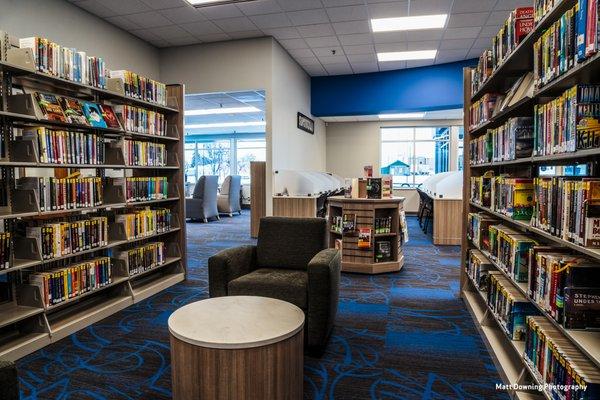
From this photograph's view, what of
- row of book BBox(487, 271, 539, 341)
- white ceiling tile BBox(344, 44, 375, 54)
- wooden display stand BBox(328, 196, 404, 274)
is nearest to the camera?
row of book BBox(487, 271, 539, 341)

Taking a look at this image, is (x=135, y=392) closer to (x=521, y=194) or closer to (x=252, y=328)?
(x=252, y=328)

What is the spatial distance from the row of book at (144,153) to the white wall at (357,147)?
7765 mm

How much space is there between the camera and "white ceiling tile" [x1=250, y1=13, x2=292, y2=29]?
5609mm

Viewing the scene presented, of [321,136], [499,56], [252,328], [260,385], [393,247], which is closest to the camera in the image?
[260,385]

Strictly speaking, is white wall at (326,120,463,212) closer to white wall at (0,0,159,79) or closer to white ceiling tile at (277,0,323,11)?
white wall at (0,0,159,79)

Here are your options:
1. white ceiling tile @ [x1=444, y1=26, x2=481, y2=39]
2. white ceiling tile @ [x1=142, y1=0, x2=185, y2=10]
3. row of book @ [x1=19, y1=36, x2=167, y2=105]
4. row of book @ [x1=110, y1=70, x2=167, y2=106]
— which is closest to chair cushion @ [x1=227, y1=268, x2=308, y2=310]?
row of book @ [x1=19, y1=36, x2=167, y2=105]

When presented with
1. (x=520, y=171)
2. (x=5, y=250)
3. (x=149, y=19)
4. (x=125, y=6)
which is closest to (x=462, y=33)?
(x=520, y=171)

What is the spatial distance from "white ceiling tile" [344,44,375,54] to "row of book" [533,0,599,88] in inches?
208

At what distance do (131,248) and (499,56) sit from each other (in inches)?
140

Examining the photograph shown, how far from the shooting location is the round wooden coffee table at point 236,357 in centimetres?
172

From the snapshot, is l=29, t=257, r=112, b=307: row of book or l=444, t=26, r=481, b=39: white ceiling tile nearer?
l=29, t=257, r=112, b=307: row of book

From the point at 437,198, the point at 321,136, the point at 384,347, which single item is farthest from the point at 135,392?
the point at 321,136

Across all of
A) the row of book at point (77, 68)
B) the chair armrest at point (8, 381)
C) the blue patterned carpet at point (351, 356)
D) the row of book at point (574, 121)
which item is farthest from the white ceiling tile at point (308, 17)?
the chair armrest at point (8, 381)

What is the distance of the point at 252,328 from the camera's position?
1.87 meters
